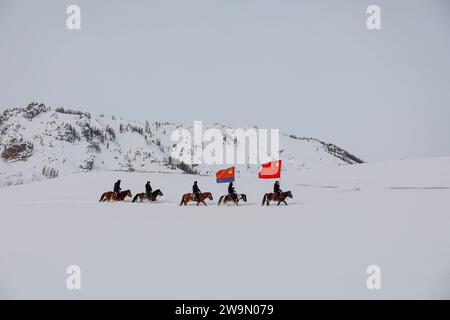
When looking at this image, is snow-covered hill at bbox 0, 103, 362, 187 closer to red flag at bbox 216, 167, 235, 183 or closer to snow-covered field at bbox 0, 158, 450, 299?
red flag at bbox 216, 167, 235, 183

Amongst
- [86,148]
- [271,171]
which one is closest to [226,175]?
[271,171]

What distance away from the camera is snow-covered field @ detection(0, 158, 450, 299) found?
755cm

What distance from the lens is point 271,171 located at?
20.9 meters

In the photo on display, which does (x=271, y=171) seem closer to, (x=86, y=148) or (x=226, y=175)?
(x=226, y=175)

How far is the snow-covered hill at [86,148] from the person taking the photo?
117 meters

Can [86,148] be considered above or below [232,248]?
above

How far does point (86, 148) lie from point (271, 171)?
401 ft

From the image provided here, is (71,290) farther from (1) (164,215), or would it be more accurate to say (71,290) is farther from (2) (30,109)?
(2) (30,109)

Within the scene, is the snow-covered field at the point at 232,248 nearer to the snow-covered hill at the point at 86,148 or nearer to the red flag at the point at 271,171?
the red flag at the point at 271,171

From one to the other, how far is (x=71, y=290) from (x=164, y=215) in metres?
10.6

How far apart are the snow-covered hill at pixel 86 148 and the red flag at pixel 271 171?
81.8 metres

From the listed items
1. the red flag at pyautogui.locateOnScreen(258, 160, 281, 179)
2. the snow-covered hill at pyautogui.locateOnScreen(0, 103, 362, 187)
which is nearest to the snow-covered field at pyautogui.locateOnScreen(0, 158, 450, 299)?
the red flag at pyautogui.locateOnScreen(258, 160, 281, 179)

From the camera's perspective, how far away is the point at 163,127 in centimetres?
18225

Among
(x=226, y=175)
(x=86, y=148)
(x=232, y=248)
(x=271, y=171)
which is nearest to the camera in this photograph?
(x=232, y=248)
